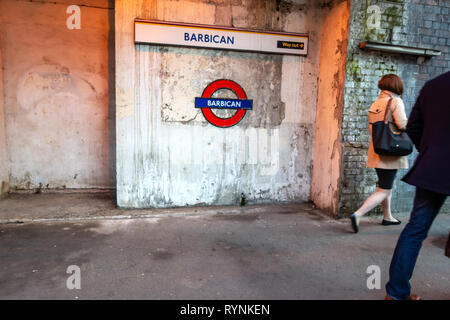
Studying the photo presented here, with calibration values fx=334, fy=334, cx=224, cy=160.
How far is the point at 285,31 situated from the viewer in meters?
5.23

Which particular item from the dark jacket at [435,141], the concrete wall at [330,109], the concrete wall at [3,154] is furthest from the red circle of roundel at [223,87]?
the concrete wall at [3,154]

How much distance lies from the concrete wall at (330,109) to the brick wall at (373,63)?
0.10 metres

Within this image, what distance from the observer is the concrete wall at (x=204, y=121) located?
487 cm

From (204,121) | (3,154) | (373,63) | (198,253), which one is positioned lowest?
(198,253)

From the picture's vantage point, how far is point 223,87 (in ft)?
16.8

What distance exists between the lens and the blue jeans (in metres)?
2.45

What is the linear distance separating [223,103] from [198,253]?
245 centimetres

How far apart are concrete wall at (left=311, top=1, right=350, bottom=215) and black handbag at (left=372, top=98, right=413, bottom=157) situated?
83 cm

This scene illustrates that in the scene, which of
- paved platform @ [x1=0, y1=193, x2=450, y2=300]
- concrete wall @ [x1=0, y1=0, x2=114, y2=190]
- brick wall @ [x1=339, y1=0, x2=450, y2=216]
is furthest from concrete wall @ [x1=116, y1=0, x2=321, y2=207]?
concrete wall @ [x1=0, y1=0, x2=114, y2=190]

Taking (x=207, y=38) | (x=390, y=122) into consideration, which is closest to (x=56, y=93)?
(x=207, y=38)

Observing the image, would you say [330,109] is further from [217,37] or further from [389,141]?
[217,37]

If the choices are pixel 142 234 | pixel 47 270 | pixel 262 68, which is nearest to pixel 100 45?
pixel 262 68

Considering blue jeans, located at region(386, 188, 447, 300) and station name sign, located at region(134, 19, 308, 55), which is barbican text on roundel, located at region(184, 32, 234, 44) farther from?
blue jeans, located at region(386, 188, 447, 300)

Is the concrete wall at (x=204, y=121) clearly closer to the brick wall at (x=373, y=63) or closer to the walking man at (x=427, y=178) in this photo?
the brick wall at (x=373, y=63)
